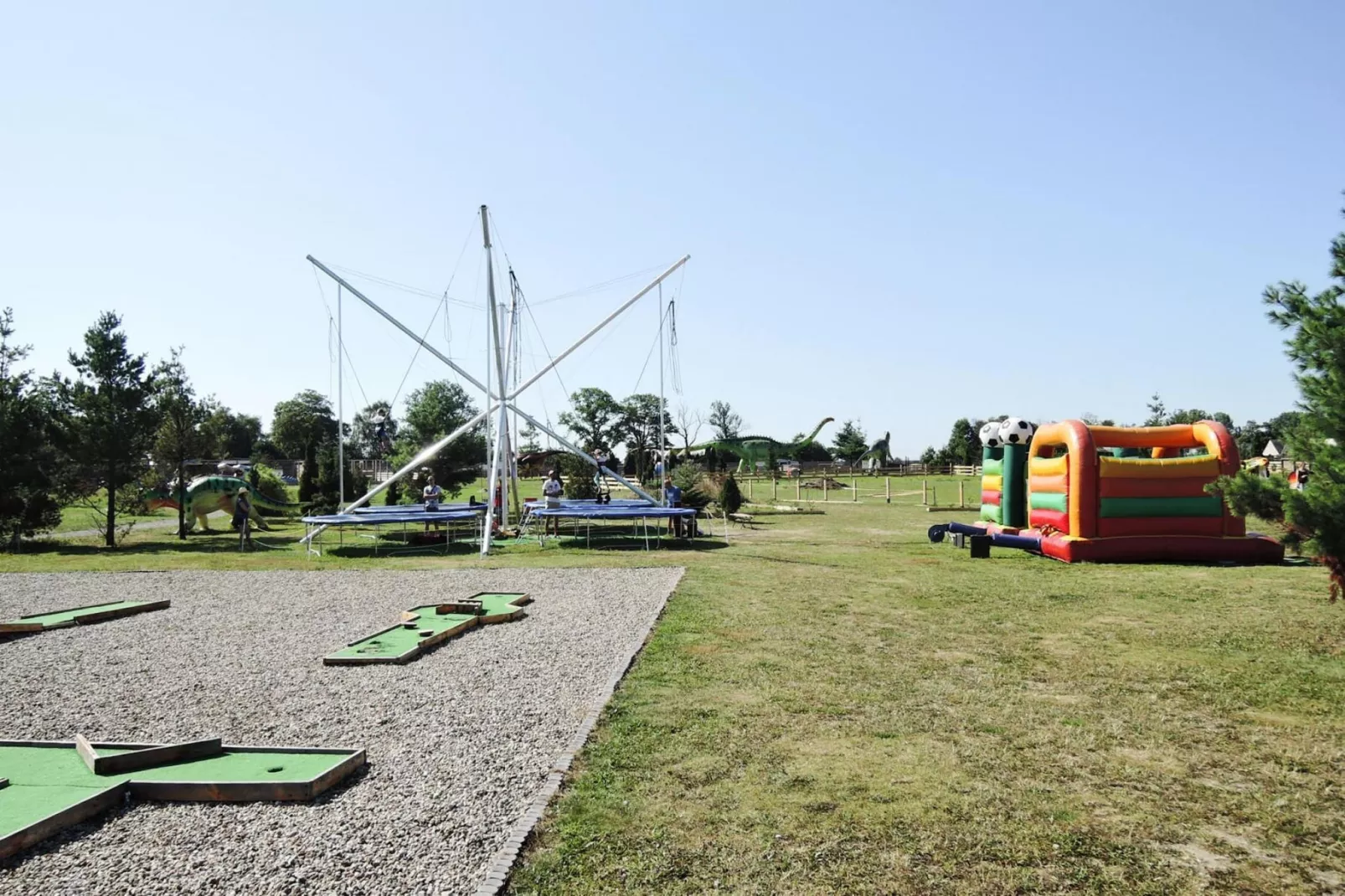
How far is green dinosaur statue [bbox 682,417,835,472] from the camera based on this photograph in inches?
2398

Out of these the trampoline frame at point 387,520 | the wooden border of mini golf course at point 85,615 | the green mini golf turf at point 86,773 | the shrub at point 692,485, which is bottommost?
the wooden border of mini golf course at point 85,615

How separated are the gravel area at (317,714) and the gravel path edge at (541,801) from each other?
0.21 feet

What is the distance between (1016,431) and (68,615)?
15.8 meters

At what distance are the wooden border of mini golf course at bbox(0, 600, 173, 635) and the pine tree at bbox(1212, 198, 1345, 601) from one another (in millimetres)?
12301

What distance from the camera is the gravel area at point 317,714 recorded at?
401 cm

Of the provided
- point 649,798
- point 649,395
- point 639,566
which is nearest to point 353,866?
point 649,798

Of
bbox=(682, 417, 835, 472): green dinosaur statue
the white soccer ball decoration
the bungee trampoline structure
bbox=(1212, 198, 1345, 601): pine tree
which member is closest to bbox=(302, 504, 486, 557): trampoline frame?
the bungee trampoline structure

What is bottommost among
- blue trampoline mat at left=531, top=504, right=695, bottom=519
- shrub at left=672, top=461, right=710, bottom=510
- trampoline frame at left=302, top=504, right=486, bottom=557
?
trampoline frame at left=302, top=504, right=486, bottom=557

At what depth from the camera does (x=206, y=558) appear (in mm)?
18500

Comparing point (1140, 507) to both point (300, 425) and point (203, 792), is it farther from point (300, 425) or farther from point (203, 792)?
point (300, 425)

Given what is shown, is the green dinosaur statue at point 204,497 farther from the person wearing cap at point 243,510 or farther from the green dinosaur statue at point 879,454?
the green dinosaur statue at point 879,454

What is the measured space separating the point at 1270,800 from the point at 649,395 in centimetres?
7265

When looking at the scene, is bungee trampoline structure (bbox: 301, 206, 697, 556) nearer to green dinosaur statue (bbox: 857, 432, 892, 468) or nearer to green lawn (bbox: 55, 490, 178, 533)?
green lawn (bbox: 55, 490, 178, 533)

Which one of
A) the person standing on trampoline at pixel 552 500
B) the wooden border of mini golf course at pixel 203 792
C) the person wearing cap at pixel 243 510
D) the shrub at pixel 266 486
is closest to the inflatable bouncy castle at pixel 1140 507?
the person standing on trampoline at pixel 552 500
